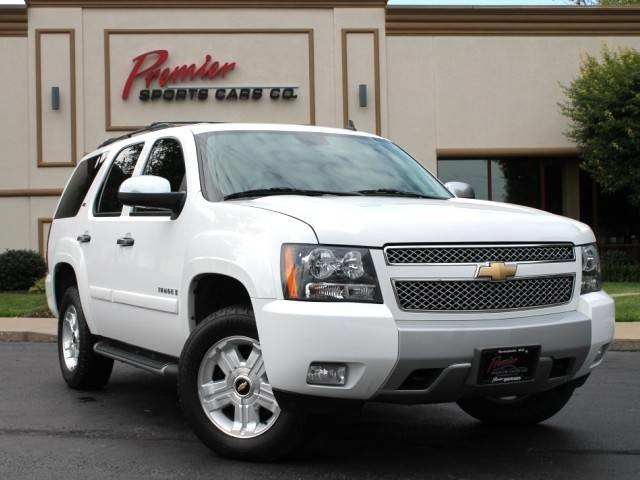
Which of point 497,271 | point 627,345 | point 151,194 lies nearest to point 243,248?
point 151,194

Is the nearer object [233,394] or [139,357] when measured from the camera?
[233,394]

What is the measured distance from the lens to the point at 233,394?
4676 millimetres

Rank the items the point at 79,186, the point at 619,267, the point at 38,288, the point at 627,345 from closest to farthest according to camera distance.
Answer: the point at 79,186 → the point at 627,345 → the point at 38,288 → the point at 619,267

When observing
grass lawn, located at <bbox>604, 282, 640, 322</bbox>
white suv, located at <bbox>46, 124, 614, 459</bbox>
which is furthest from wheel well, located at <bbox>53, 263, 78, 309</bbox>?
grass lawn, located at <bbox>604, 282, 640, 322</bbox>

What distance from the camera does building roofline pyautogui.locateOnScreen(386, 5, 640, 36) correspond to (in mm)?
21094

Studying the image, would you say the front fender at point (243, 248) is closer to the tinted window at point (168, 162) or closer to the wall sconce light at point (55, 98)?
the tinted window at point (168, 162)

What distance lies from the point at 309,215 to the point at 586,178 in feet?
62.3

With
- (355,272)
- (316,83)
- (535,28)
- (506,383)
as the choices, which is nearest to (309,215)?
(355,272)

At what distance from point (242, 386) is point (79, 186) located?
133 inches

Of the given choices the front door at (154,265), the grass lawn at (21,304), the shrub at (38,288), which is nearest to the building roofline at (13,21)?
the shrub at (38,288)

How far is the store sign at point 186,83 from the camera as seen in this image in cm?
2069

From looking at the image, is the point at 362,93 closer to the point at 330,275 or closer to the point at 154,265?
the point at 154,265

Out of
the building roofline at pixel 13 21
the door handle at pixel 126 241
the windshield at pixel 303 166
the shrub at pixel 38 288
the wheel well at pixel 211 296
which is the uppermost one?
the building roofline at pixel 13 21

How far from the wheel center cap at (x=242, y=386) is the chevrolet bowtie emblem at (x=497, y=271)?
1318mm
